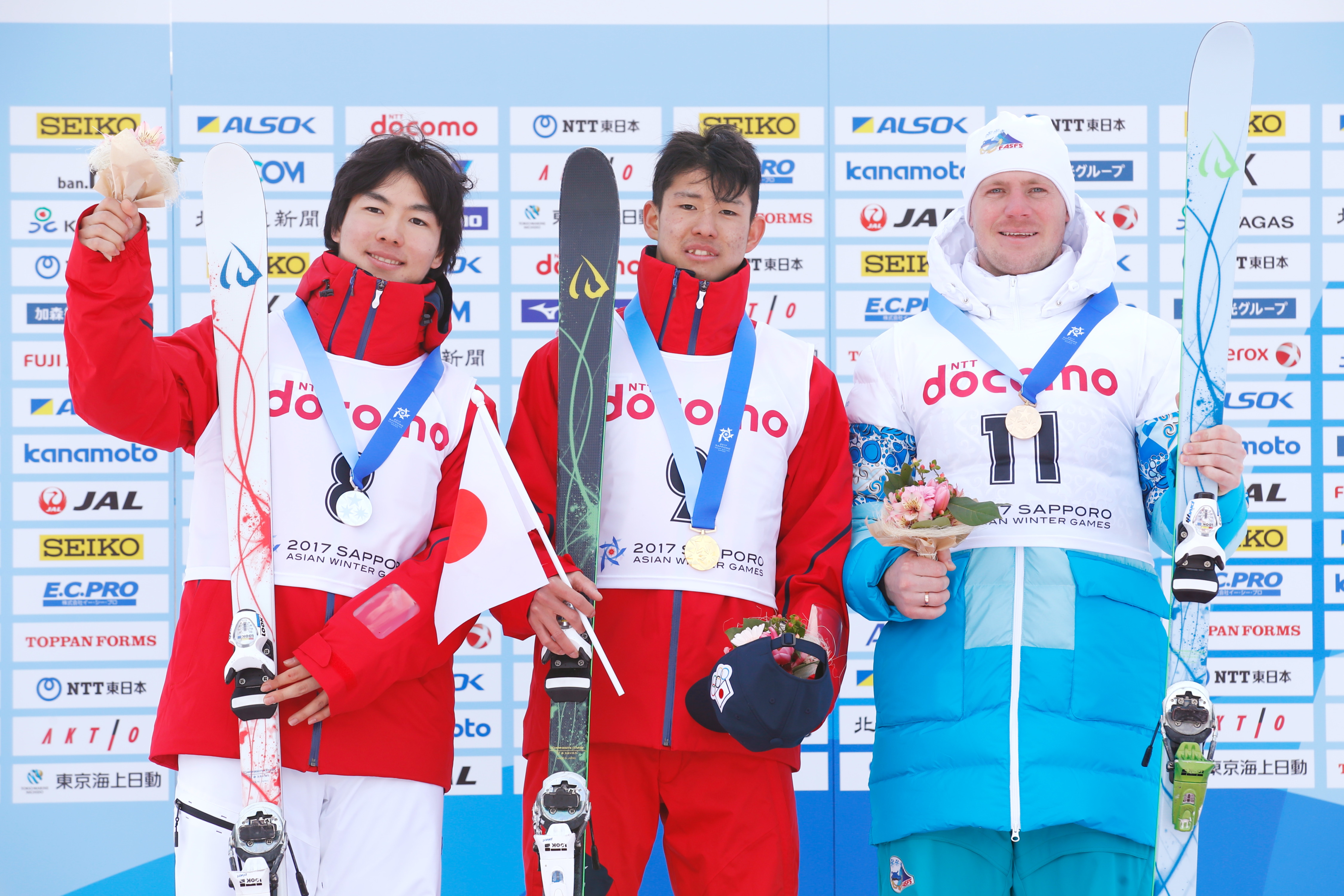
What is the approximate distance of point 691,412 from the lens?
89.4 inches

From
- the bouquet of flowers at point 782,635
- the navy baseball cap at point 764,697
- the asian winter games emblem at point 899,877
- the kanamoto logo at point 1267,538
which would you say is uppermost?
the kanamoto logo at point 1267,538

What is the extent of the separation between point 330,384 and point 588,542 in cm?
65

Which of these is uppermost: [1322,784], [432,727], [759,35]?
[759,35]

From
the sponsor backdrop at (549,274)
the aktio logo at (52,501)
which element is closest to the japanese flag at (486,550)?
the sponsor backdrop at (549,274)

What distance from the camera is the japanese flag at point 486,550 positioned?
2.01 metres

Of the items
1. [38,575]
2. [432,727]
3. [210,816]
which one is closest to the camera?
[210,816]

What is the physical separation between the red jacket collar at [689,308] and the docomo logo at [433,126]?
1.39m

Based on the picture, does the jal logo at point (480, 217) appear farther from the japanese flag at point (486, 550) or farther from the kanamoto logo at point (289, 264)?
the japanese flag at point (486, 550)

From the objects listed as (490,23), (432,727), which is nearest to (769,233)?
(490,23)

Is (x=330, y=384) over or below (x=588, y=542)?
over

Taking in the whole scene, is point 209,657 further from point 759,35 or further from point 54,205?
point 759,35

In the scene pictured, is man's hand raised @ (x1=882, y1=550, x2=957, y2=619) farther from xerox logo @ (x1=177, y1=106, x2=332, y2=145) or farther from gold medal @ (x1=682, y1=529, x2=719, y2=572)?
xerox logo @ (x1=177, y1=106, x2=332, y2=145)

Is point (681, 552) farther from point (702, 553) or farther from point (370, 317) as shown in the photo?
point (370, 317)

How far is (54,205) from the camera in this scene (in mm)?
3434
